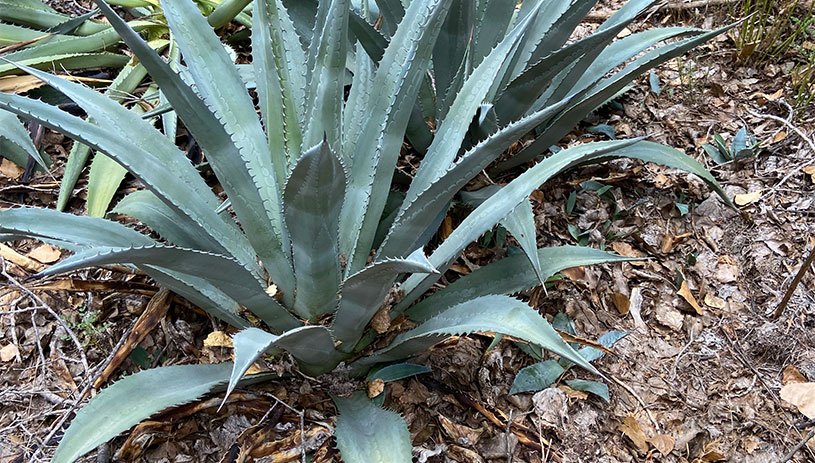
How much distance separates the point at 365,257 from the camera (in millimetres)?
1397

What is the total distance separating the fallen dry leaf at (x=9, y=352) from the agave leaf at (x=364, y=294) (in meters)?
0.93

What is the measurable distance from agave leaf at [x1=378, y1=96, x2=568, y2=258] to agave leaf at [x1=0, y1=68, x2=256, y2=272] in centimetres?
36

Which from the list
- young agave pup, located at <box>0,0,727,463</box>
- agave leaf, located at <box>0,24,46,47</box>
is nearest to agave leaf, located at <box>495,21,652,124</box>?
young agave pup, located at <box>0,0,727,463</box>

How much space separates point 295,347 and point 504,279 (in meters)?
0.54

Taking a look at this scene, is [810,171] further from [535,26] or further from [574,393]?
[574,393]

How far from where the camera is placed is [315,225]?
111 cm

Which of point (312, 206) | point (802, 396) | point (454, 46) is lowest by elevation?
point (802, 396)

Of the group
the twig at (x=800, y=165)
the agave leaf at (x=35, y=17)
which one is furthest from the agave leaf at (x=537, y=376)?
the agave leaf at (x=35, y=17)

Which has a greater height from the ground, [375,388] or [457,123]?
[457,123]

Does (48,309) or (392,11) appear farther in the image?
(392,11)

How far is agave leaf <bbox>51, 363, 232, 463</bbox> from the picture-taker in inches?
44.5

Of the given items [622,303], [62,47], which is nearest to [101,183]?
[62,47]

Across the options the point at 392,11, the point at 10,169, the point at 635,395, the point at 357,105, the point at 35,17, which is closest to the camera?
the point at 357,105

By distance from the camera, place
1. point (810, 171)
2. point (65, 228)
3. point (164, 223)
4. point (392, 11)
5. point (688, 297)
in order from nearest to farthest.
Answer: point (65, 228) → point (164, 223) → point (392, 11) → point (688, 297) → point (810, 171)
